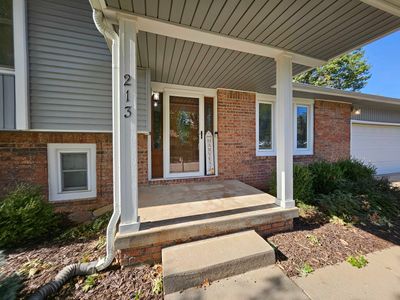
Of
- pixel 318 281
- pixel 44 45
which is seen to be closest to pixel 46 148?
pixel 44 45

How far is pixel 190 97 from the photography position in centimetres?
461

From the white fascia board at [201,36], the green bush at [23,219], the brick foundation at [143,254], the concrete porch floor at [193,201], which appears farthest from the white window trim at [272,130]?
the green bush at [23,219]

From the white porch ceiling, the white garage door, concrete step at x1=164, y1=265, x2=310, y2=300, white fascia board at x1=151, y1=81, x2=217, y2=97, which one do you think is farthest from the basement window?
the white garage door

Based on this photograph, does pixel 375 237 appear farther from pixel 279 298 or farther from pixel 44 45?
pixel 44 45

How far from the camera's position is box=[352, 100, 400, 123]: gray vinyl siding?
277 inches

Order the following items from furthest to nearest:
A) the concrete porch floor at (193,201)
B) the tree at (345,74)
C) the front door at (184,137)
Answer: the tree at (345,74)
the front door at (184,137)
the concrete porch floor at (193,201)

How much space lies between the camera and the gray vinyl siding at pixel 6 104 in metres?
2.99

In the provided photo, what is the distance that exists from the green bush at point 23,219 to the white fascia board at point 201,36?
2.75m

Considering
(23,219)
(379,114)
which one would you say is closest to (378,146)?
(379,114)

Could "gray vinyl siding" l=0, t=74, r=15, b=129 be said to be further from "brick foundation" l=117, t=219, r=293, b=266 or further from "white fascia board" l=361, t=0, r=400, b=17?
"white fascia board" l=361, t=0, r=400, b=17

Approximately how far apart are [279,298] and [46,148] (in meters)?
4.23

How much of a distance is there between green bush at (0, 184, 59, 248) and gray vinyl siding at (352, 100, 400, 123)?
9.02 meters

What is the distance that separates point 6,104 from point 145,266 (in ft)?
10.8

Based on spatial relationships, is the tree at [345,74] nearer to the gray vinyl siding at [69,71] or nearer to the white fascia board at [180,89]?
the white fascia board at [180,89]
